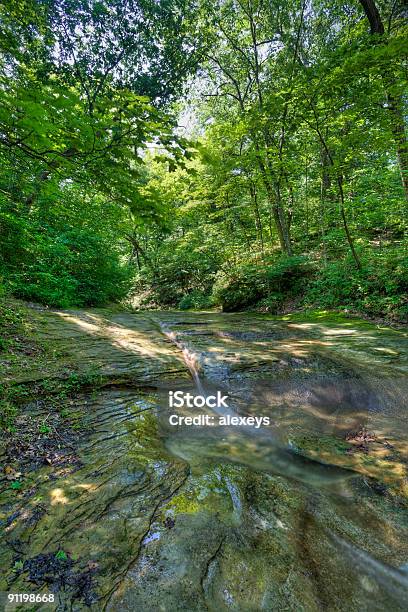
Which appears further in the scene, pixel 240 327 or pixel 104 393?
pixel 240 327

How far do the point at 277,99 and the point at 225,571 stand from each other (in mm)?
9258

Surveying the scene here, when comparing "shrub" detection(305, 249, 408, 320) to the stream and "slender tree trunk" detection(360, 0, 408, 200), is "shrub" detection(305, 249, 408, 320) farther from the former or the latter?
the stream

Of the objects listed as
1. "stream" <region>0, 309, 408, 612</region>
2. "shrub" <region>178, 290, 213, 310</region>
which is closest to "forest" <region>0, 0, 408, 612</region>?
"stream" <region>0, 309, 408, 612</region>

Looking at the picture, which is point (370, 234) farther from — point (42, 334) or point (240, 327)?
point (42, 334)

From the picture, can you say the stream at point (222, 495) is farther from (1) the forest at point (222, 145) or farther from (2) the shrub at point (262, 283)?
(2) the shrub at point (262, 283)

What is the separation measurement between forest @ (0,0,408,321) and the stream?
7.20ft

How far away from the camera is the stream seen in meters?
1.71

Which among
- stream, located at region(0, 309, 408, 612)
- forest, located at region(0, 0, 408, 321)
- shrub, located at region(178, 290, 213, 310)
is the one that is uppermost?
forest, located at region(0, 0, 408, 321)

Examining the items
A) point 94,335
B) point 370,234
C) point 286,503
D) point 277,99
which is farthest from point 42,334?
point 370,234

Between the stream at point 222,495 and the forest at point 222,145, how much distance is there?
7.20 feet

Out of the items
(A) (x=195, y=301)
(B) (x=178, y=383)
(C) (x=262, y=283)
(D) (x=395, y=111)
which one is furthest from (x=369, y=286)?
(A) (x=195, y=301)

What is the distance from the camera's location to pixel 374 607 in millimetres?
1729

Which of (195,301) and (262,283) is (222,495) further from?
(195,301)

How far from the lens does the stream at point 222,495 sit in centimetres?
171
